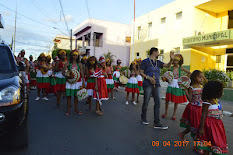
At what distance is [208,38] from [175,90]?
383 inches

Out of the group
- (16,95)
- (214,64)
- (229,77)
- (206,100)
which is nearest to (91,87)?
(16,95)

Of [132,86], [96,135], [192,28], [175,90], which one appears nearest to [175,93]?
[175,90]

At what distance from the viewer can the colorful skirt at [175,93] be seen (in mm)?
5512

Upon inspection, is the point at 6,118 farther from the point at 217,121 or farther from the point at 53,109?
the point at 53,109

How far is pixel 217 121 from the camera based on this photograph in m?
2.86

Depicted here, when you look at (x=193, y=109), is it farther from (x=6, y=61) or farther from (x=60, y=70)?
(x=60, y=70)

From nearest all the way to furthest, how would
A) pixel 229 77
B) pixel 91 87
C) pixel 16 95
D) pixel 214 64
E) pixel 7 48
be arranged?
1. pixel 16 95
2. pixel 7 48
3. pixel 91 87
4. pixel 229 77
5. pixel 214 64

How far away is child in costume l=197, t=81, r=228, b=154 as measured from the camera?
279 cm

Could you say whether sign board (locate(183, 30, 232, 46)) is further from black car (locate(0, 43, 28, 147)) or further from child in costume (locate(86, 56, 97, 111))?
black car (locate(0, 43, 28, 147))

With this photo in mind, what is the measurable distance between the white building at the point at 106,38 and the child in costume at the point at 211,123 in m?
26.5

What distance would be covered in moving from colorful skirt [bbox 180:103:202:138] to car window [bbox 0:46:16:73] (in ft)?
11.5

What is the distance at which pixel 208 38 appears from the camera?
13430mm

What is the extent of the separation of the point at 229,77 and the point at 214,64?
648 centimetres
